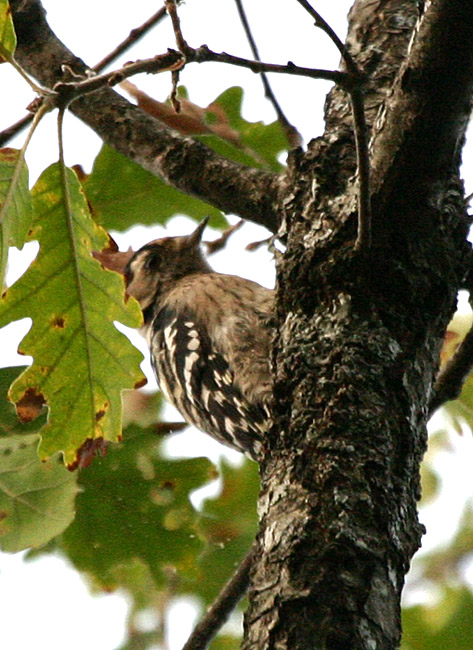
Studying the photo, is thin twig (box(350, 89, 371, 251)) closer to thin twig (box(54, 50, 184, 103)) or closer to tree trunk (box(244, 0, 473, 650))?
tree trunk (box(244, 0, 473, 650))

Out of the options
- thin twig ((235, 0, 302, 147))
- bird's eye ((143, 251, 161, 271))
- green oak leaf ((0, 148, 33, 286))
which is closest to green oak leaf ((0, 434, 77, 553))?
green oak leaf ((0, 148, 33, 286))

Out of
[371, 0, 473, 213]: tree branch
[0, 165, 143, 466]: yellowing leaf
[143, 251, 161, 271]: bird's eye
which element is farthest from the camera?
[143, 251, 161, 271]: bird's eye

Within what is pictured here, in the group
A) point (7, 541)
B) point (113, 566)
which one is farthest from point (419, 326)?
point (113, 566)

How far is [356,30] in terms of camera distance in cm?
324

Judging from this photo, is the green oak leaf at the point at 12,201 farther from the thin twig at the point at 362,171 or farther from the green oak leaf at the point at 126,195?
the green oak leaf at the point at 126,195

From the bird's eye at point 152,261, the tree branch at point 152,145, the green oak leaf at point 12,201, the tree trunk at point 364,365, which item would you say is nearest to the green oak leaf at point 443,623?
the tree trunk at point 364,365

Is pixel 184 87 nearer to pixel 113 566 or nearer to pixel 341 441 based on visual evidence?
pixel 113 566

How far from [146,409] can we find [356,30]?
6.77 feet

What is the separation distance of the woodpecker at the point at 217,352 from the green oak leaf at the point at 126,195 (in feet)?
2.09

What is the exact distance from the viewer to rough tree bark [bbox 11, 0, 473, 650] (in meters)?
1.90

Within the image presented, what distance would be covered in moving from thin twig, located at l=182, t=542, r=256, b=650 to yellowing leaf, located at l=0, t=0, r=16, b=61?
153 cm

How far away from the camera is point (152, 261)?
235 inches

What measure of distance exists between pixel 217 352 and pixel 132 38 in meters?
1.50

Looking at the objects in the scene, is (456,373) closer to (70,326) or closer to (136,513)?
(70,326)
